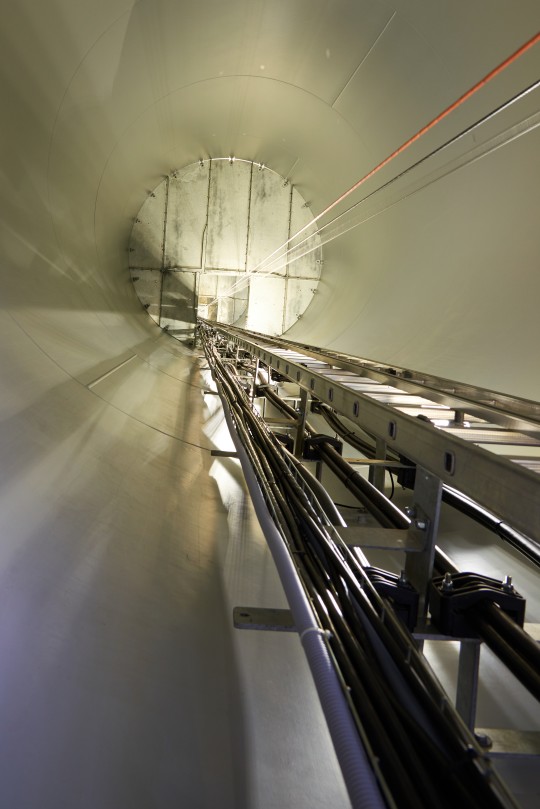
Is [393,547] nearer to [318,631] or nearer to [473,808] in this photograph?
[318,631]

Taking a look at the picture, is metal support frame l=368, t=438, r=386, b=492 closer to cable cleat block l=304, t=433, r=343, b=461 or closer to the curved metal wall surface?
cable cleat block l=304, t=433, r=343, b=461

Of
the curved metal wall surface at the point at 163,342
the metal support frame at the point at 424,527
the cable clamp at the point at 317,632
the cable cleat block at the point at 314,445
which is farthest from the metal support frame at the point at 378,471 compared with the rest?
the cable clamp at the point at 317,632

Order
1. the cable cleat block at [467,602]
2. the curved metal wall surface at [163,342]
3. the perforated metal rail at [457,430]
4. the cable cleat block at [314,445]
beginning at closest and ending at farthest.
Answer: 1. the perforated metal rail at [457,430]
2. the curved metal wall surface at [163,342]
3. the cable cleat block at [467,602]
4. the cable cleat block at [314,445]

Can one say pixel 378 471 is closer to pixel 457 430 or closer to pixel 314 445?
pixel 314 445

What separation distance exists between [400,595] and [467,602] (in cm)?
17

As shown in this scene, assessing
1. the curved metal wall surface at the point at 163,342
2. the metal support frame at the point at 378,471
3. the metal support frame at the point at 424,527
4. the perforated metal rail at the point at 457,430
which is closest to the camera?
the perforated metal rail at the point at 457,430

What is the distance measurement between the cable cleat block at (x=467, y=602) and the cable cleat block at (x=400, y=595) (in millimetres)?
61

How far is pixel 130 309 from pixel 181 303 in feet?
4.38

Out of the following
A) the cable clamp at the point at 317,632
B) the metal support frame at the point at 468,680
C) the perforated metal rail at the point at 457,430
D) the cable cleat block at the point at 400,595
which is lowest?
the metal support frame at the point at 468,680

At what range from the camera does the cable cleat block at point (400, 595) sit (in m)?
1.60

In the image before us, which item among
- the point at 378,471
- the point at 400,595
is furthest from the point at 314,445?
the point at 400,595

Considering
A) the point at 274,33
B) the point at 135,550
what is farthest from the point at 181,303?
the point at 135,550

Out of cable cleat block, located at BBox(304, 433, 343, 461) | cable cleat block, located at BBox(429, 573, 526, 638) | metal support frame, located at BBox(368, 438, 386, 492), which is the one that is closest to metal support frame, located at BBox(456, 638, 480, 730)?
cable cleat block, located at BBox(429, 573, 526, 638)

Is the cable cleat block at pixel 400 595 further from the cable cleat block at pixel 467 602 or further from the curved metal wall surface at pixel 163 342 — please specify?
the curved metal wall surface at pixel 163 342
